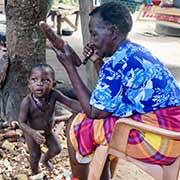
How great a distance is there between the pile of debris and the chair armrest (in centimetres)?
106

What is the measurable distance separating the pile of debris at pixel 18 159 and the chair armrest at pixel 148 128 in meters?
1.06

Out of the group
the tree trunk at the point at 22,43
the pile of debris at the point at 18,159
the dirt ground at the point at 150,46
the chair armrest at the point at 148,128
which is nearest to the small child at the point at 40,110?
the pile of debris at the point at 18,159

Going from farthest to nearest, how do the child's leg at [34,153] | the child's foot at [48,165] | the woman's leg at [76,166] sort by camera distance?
the child's foot at [48,165] < the child's leg at [34,153] < the woman's leg at [76,166]

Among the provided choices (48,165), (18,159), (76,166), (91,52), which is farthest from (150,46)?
(91,52)

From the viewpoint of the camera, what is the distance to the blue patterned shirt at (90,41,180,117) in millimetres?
2301

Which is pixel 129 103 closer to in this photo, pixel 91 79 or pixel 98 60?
pixel 98 60

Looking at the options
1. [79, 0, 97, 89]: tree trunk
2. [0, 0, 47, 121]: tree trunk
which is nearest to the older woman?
[0, 0, 47, 121]: tree trunk

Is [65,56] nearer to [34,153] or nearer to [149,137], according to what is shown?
[149,137]

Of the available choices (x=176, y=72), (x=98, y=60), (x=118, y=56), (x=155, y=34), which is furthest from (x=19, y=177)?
(x=155, y=34)

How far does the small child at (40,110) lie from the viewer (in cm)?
288

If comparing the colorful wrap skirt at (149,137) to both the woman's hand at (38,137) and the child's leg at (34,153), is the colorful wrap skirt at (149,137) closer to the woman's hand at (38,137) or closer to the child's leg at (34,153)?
the woman's hand at (38,137)

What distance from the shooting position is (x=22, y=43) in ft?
12.5

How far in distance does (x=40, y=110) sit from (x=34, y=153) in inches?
12.3

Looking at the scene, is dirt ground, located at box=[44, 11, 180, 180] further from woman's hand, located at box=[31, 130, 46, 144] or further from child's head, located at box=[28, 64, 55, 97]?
woman's hand, located at box=[31, 130, 46, 144]
